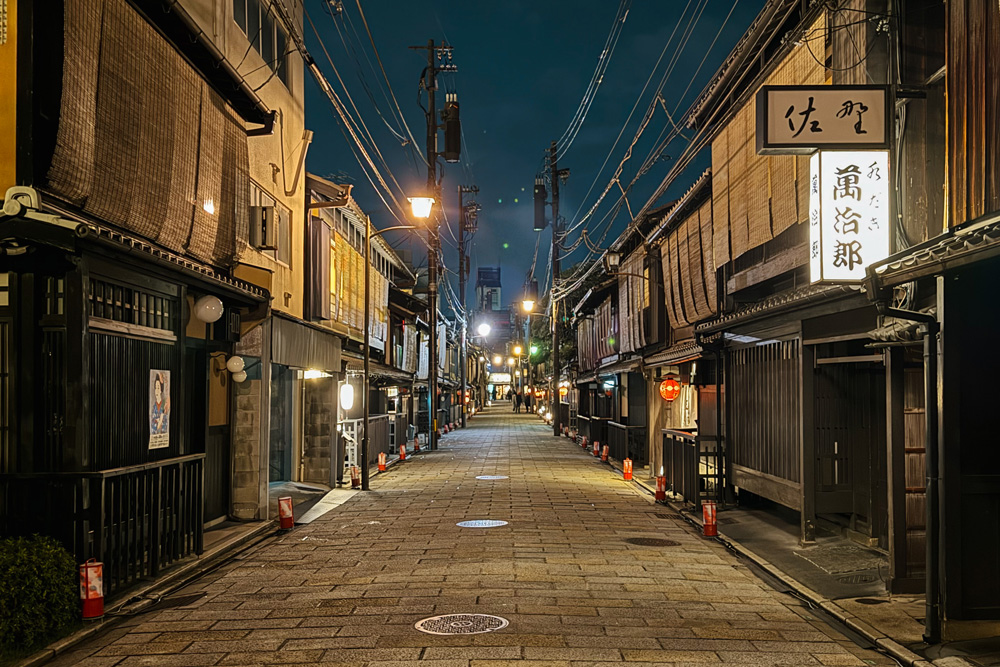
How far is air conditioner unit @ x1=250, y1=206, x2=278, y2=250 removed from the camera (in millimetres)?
18297

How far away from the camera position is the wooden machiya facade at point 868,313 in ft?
29.9

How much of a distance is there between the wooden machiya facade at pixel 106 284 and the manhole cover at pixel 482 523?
5.61 meters

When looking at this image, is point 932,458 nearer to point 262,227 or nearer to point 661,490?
point 661,490

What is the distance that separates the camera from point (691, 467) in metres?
19.6

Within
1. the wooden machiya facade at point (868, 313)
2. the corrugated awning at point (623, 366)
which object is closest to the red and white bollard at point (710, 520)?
the wooden machiya facade at point (868, 313)

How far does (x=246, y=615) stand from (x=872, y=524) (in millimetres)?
10134

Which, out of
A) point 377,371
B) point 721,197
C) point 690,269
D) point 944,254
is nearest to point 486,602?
point 944,254

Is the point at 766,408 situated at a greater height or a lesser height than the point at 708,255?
lesser

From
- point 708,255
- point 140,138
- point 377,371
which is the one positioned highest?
point 140,138

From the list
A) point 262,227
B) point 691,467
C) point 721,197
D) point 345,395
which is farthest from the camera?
point 345,395

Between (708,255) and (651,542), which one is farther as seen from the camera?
(708,255)

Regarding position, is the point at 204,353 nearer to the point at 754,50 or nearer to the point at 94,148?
the point at 94,148

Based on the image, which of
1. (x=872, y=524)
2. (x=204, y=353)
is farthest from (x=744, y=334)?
(x=204, y=353)

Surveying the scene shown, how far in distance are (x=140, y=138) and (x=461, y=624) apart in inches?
323
